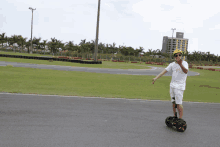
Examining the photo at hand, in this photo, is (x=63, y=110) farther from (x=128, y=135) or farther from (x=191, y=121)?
(x=191, y=121)

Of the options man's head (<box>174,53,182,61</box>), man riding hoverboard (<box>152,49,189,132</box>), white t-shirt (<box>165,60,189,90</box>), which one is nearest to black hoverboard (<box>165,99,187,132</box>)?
man riding hoverboard (<box>152,49,189,132</box>)

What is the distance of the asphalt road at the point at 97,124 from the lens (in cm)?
410

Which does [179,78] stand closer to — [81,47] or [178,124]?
[178,124]

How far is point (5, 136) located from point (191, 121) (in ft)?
14.7

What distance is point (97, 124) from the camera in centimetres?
507

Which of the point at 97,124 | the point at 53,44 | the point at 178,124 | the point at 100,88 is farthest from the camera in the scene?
the point at 53,44

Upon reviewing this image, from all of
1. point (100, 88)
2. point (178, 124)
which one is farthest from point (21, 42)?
point (178, 124)

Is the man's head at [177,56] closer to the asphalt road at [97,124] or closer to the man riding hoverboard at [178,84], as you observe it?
the man riding hoverboard at [178,84]

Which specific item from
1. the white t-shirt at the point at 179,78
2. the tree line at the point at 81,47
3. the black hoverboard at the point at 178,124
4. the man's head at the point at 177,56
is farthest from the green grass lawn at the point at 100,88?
the tree line at the point at 81,47

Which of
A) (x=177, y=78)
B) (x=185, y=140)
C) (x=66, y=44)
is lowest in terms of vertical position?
(x=185, y=140)

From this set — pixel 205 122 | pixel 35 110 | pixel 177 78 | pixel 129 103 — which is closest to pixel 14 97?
pixel 35 110

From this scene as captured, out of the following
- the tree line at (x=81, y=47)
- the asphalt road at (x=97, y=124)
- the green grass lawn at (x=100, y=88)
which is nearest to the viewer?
the asphalt road at (x=97, y=124)

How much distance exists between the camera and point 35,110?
6.05m

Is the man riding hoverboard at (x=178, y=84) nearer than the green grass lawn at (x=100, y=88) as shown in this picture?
Yes
